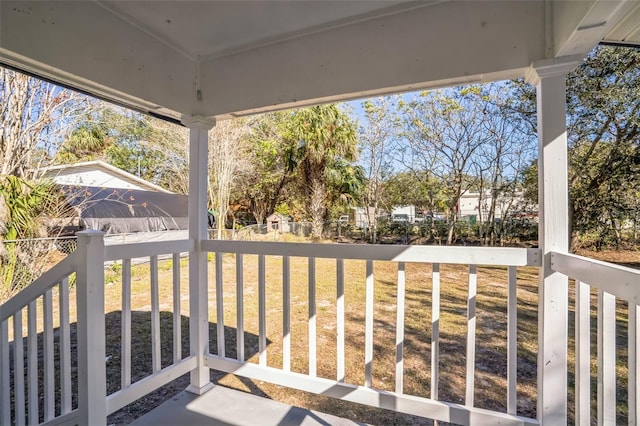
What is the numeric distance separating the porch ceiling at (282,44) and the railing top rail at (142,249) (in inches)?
34.6

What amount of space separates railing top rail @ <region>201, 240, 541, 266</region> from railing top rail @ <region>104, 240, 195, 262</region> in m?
0.36

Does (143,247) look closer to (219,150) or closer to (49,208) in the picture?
(49,208)

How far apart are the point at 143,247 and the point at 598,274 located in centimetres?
205

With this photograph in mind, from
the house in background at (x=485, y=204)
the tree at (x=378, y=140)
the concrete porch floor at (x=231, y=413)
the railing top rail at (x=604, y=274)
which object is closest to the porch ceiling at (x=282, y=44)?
the railing top rail at (x=604, y=274)

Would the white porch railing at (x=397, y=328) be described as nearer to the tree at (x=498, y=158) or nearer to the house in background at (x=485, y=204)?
the house in background at (x=485, y=204)

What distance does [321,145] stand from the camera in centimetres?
700

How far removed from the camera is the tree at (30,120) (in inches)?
148

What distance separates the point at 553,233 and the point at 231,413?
1984 millimetres

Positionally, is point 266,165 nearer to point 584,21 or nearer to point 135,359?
point 135,359

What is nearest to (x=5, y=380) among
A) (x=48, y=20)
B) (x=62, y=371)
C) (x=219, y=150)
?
(x=62, y=371)

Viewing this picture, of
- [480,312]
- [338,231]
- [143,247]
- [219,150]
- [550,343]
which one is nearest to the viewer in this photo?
[550,343]

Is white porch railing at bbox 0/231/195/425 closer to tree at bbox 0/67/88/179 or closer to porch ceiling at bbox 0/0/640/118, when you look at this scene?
porch ceiling at bbox 0/0/640/118

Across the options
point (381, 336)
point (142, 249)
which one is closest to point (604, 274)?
point (142, 249)

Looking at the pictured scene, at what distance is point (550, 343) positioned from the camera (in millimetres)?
1357
